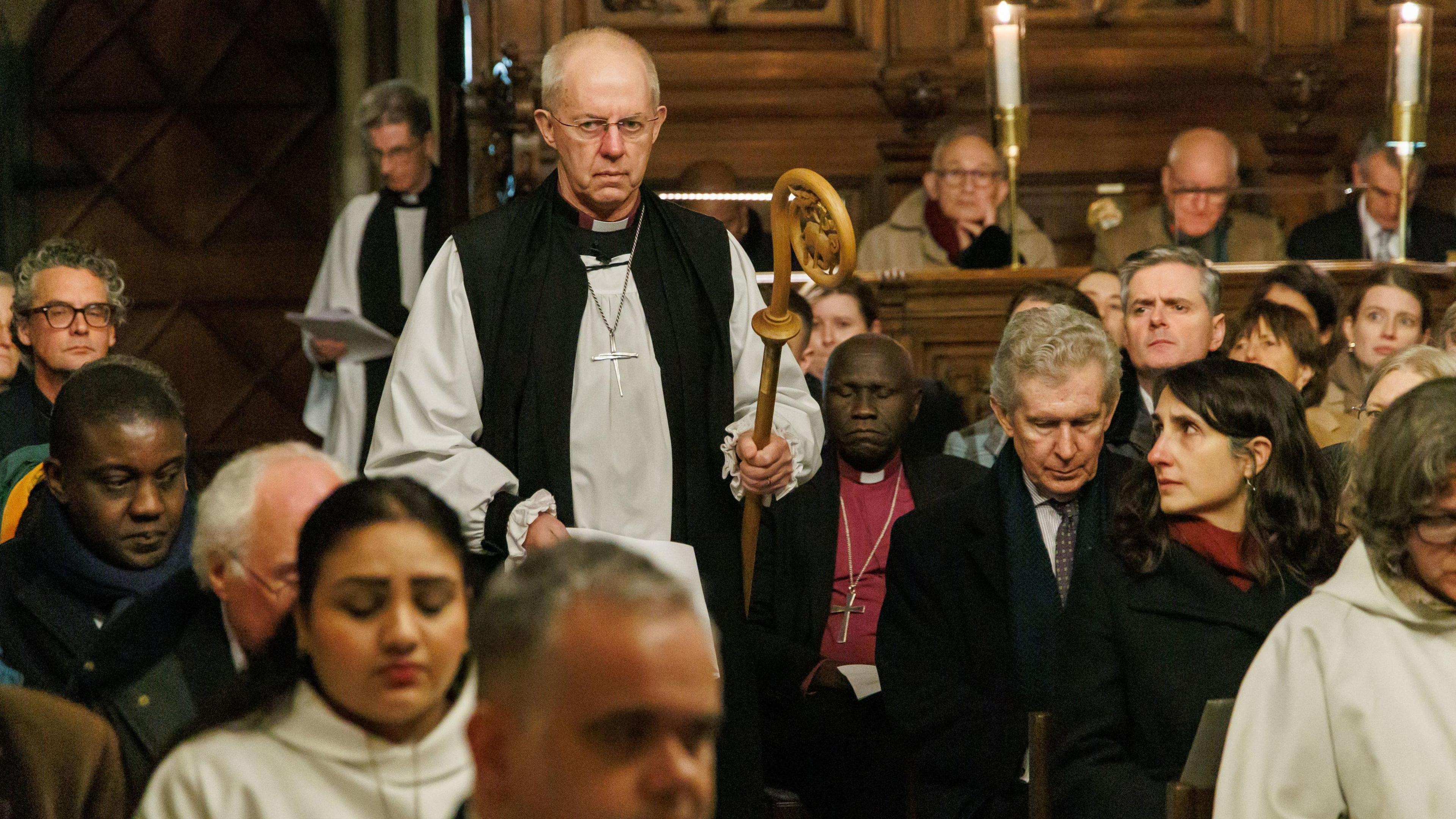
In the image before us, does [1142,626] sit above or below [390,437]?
below

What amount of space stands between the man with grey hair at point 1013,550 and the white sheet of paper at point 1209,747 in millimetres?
998

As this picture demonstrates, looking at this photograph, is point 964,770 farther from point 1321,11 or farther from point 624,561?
point 1321,11

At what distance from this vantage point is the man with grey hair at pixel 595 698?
5.86 ft

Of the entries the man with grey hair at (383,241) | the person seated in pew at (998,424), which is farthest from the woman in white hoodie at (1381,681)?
the man with grey hair at (383,241)

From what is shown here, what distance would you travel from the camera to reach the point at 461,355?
4.25m

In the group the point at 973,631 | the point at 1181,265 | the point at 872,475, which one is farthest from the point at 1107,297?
the point at 973,631

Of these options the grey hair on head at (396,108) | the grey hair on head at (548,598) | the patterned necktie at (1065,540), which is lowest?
the patterned necktie at (1065,540)

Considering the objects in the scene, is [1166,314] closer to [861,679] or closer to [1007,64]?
[861,679]

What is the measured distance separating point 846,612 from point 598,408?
133cm

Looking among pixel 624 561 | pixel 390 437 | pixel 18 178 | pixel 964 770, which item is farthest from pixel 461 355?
pixel 18 178

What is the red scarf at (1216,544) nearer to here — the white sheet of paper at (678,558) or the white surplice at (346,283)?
the white sheet of paper at (678,558)

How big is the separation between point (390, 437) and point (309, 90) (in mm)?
6533

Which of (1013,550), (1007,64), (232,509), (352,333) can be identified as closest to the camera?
(232,509)

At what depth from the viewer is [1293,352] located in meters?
5.61
